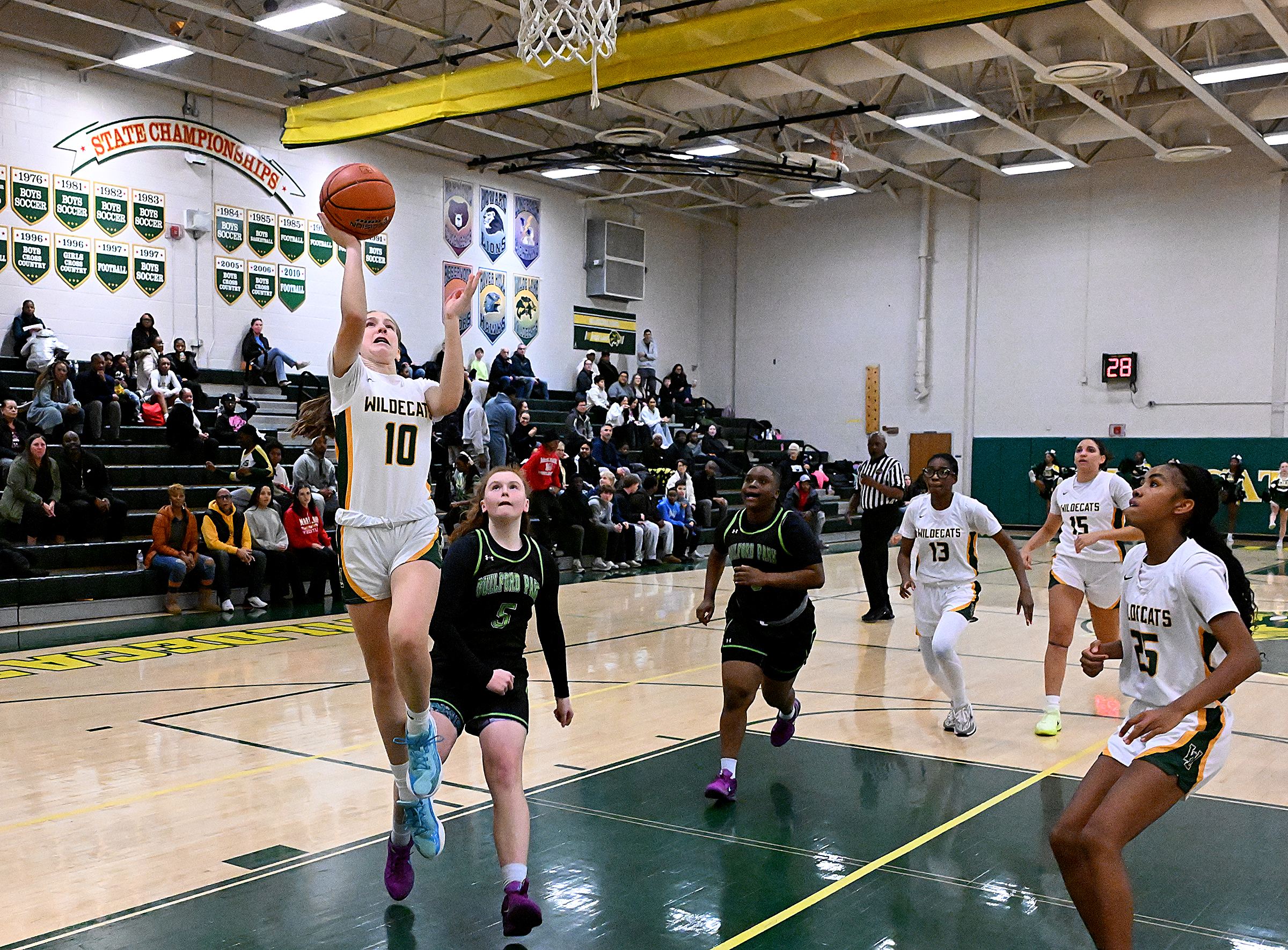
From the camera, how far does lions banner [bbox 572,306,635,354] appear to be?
2434cm

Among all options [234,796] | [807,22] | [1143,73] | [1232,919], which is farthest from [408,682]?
[1143,73]

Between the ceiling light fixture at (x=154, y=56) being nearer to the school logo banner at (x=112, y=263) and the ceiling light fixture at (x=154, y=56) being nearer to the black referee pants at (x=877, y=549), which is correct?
the school logo banner at (x=112, y=263)

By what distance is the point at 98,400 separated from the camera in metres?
13.9

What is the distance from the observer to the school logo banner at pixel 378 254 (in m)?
20.2

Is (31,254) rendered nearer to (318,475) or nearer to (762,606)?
(318,475)

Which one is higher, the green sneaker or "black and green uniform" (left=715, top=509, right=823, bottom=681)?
"black and green uniform" (left=715, top=509, right=823, bottom=681)

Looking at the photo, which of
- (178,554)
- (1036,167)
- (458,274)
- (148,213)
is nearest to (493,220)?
(458,274)

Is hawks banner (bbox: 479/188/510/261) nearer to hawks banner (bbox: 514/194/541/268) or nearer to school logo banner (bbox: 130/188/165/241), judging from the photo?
hawks banner (bbox: 514/194/541/268)

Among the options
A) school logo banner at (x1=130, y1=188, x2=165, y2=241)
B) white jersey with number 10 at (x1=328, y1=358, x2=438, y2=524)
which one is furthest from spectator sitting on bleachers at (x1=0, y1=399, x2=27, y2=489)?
white jersey with number 10 at (x1=328, y1=358, x2=438, y2=524)

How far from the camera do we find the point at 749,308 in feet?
89.8

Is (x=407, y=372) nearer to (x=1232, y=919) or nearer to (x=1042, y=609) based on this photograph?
(x=1042, y=609)

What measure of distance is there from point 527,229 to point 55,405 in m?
11.6

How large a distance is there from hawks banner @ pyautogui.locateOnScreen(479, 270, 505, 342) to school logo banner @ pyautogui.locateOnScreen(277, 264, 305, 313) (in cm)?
367

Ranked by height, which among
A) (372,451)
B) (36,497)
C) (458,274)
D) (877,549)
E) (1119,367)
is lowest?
(877,549)
